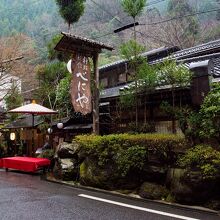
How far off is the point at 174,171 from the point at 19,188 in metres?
5.43

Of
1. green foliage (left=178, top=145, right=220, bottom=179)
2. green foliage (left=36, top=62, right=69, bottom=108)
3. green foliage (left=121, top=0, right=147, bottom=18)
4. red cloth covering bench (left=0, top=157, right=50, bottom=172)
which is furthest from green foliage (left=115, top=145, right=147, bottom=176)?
green foliage (left=36, top=62, right=69, bottom=108)

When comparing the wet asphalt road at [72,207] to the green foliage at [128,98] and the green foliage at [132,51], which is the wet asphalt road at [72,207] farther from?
the green foliage at [132,51]

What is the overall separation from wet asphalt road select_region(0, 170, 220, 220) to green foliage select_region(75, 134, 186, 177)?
1.03 m

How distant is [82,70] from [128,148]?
3.64 m

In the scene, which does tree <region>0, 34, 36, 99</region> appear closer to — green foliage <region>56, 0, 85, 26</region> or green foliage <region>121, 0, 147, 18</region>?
green foliage <region>56, 0, 85, 26</region>

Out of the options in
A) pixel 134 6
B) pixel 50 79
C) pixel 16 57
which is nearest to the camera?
pixel 134 6

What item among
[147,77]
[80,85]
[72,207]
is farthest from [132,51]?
[72,207]

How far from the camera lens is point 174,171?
9297mm

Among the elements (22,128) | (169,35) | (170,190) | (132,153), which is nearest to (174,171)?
(170,190)

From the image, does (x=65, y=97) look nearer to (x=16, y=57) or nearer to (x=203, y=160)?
(x=203, y=160)

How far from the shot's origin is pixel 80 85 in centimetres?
1198

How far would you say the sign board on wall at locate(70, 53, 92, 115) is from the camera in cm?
1177

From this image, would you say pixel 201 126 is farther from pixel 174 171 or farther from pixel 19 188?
pixel 19 188

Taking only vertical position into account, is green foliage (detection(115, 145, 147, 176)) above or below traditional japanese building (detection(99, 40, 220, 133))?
below
